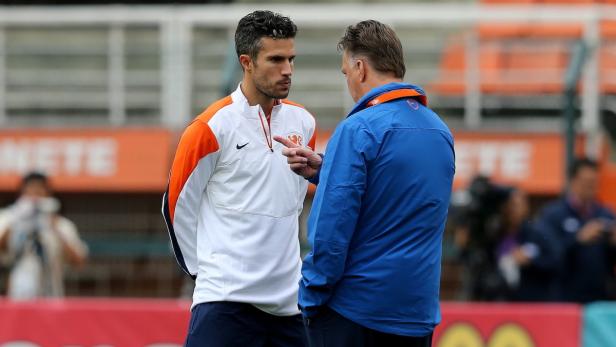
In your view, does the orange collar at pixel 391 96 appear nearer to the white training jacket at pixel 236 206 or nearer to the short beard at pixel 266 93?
the short beard at pixel 266 93

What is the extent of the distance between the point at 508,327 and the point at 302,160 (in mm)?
3741

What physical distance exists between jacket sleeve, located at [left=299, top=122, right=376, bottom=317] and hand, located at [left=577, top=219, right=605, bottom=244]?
5.09 meters

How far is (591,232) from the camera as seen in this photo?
30.4 feet

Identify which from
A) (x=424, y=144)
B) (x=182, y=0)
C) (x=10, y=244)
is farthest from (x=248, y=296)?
(x=182, y=0)

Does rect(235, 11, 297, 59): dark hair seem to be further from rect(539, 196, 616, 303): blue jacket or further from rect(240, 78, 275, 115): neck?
rect(539, 196, 616, 303): blue jacket

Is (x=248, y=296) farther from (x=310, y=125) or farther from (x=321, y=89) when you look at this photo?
(x=321, y=89)

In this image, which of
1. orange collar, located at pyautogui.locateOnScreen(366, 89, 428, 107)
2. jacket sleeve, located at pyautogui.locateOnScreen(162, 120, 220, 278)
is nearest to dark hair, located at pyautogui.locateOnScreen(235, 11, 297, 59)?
jacket sleeve, located at pyautogui.locateOnScreen(162, 120, 220, 278)

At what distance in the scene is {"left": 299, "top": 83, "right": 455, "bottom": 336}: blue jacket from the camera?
4.49 metres

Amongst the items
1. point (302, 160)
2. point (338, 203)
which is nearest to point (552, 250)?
point (302, 160)

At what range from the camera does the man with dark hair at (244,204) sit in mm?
5227

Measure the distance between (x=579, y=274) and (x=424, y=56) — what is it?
16.4ft

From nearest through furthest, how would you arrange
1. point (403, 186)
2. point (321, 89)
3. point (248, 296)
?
1. point (403, 186)
2. point (248, 296)
3. point (321, 89)

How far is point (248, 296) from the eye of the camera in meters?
5.26

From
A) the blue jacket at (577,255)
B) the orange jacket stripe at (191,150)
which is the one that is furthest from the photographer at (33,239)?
the orange jacket stripe at (191,150)
